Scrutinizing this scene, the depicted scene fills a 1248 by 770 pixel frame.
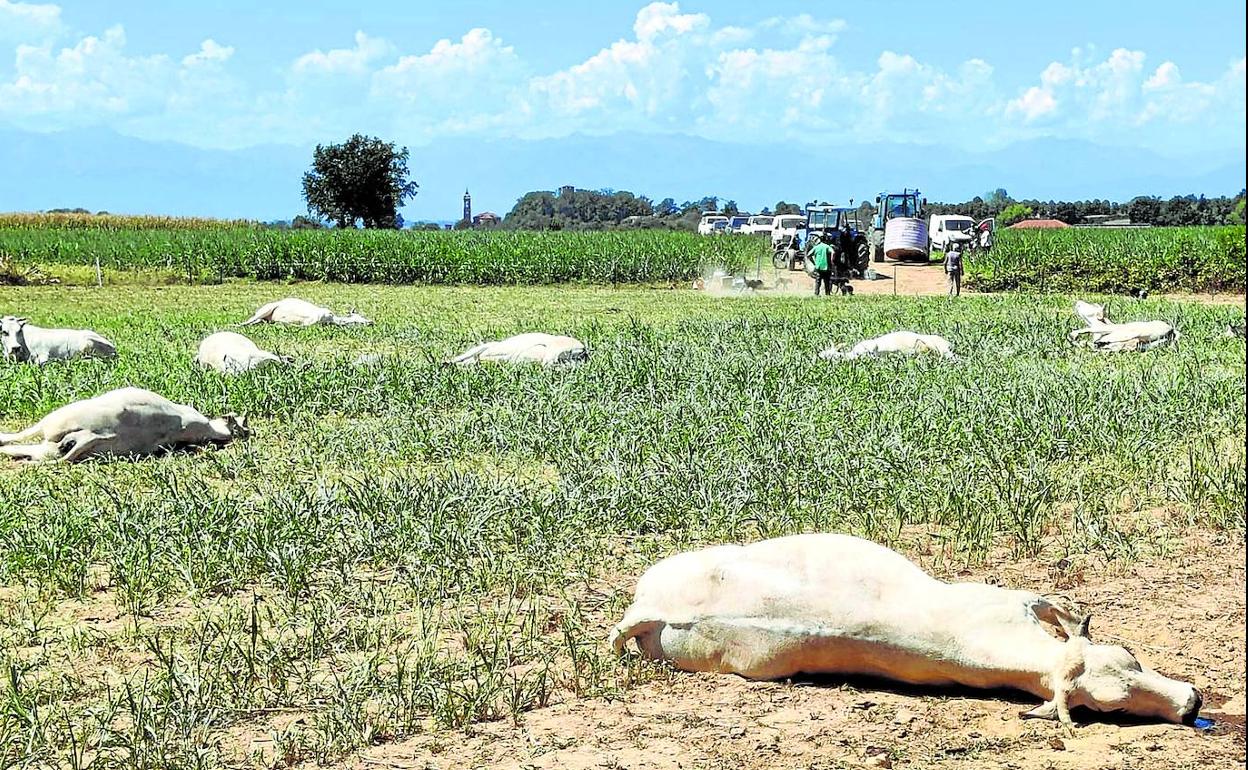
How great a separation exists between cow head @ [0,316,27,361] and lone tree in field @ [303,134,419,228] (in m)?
71.7

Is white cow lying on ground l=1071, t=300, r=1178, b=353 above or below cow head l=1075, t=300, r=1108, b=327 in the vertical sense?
below

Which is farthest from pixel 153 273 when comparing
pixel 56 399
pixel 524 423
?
pixel 524 423

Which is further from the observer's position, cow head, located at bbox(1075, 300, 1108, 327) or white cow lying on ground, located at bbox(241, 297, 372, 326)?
white cow lying on ground, located at bbox(241, 297, 372, 326)

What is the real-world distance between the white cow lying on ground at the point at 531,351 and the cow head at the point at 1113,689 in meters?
8.11

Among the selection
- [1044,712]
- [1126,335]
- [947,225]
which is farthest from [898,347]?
[947,225]

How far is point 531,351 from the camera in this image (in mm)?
12188

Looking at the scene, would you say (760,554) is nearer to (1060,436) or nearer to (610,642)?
(610,642)

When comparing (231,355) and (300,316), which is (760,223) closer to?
(300,316)

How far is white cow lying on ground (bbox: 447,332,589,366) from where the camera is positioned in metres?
11.9

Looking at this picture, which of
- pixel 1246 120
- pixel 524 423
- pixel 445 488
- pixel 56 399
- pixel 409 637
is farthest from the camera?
pixel 56 399

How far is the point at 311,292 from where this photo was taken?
27.2 m

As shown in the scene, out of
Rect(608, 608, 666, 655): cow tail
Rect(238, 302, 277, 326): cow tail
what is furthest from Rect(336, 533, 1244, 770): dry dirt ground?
Rect(238, 302, 277, 326): cow tail

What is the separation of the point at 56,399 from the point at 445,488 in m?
4.85

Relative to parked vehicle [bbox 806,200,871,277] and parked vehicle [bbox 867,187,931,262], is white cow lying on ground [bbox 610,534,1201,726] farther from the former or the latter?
parked vehicle [bbox 867,187,931,262]
